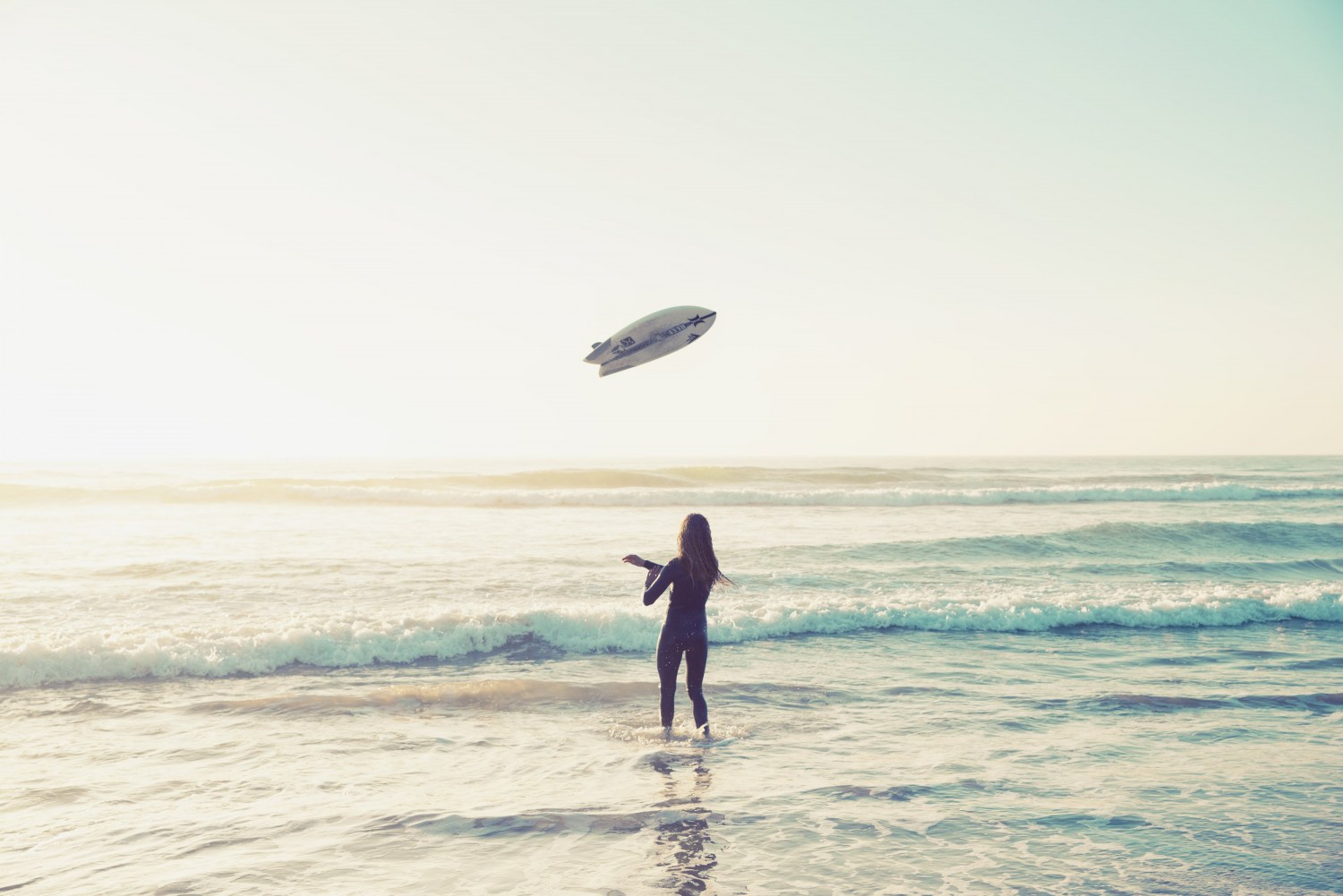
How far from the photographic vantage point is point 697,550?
701 centimetres

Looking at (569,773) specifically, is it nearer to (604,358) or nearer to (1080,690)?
(1080,690)

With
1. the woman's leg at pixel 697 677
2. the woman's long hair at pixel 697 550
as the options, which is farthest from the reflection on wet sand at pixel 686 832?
the woman's long hair at pixel 697 550

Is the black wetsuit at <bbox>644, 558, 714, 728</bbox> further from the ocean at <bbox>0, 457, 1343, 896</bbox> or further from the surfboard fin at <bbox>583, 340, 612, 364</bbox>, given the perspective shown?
the surfboard fin at <bbox>583, 340, 612, 364</bbox>

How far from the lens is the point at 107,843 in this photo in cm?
519

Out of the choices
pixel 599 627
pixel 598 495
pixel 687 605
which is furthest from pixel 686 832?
pixel 598 495

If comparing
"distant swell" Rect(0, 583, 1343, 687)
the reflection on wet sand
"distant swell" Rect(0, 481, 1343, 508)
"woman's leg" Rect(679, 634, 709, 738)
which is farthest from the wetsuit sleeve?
"distant swell" Rect(0, 481, 1343, 508)

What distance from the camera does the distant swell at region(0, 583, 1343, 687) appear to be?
31.7 feet

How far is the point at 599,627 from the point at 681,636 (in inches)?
184

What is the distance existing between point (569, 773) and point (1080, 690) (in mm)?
6057

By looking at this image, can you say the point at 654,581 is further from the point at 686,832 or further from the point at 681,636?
the point at 686,832

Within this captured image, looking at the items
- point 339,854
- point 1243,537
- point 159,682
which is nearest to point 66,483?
point 159,682

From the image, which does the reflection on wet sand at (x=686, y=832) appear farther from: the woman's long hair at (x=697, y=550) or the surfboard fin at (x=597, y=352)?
the surfboard fin at (x=597, y=352)

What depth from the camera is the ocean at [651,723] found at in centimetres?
493

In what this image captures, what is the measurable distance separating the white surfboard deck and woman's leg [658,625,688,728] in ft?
18.2
